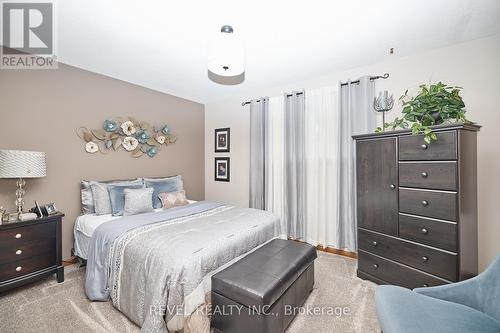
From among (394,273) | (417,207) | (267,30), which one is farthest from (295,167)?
(267,30)

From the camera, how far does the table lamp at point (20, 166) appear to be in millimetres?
2104

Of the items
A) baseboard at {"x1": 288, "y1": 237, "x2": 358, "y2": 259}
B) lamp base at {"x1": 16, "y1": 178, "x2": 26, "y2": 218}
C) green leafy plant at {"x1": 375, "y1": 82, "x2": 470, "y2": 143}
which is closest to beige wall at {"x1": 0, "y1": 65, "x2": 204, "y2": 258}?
lamp base at {"x1": 16, "y1": 178, "x2": 26, "y2": 218}

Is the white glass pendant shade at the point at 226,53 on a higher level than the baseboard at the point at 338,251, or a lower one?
higher

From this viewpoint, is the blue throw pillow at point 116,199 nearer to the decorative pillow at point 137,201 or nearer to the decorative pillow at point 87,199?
the decorative pillow at point 137,201

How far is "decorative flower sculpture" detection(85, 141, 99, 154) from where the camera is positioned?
3.05 m

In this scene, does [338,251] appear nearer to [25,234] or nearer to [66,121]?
[25,234]

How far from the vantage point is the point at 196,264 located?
1.65 meters

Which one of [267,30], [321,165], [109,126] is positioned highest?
[267,30]

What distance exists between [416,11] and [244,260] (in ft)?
8.61

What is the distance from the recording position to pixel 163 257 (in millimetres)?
1671

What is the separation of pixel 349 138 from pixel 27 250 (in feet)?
12.8

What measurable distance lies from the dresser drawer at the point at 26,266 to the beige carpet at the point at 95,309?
0.70 feet

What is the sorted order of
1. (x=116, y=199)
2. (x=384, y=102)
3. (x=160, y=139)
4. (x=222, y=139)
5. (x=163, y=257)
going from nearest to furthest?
1. (x=163, y=257)
2. (x=384, y=102)
3. (x=116, y=199)
4. (x=160, y=139)
5. (x=222, y=139)

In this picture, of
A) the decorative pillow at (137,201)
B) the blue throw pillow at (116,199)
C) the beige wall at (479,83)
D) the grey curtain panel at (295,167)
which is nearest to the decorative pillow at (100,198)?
the blue throw pillow at (116,199)
